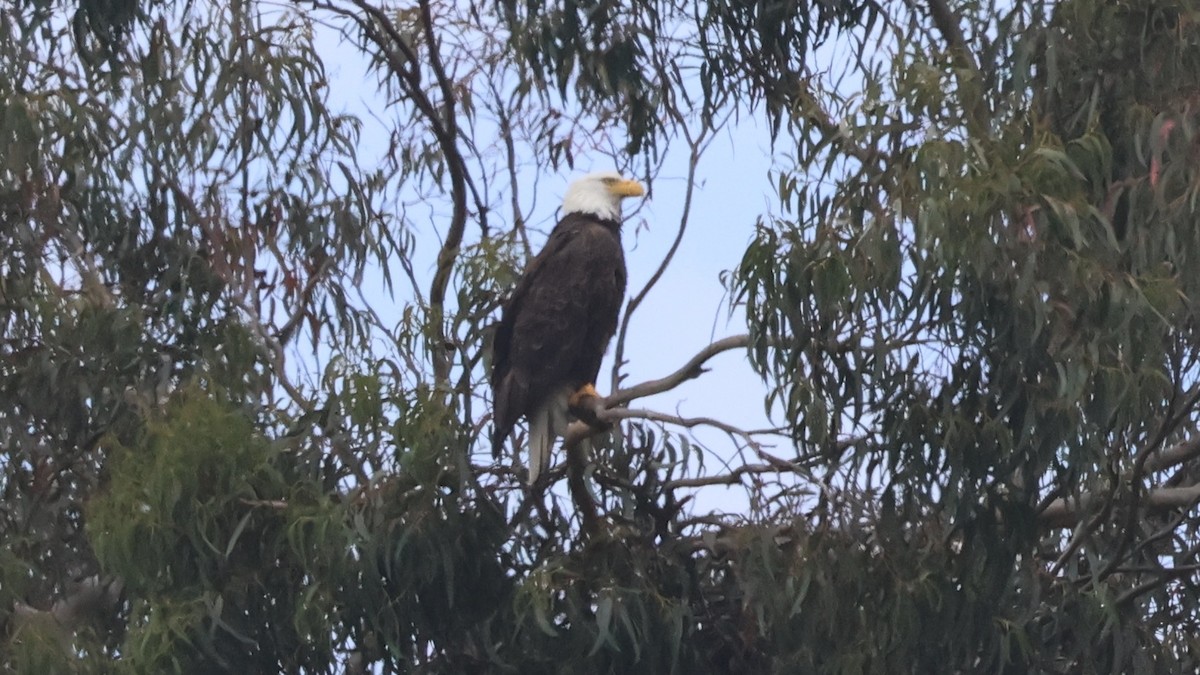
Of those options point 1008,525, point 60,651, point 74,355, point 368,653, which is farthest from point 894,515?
point 74,355

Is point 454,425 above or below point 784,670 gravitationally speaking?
above

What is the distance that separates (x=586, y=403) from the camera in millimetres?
4695

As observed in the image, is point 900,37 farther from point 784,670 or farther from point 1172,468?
point 784,670

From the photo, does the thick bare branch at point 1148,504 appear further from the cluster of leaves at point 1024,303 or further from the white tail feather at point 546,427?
the white tail feather at point 546,427

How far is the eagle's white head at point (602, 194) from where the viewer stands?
5352mm

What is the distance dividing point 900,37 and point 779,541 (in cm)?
146

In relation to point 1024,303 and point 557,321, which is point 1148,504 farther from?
point 557,321

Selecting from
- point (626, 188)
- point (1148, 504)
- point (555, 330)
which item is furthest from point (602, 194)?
point (1148, 504)

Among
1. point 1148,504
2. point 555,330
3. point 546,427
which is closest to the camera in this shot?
point 1148,504

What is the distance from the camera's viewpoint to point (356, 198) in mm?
5426

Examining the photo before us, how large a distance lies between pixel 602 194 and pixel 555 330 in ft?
2.56

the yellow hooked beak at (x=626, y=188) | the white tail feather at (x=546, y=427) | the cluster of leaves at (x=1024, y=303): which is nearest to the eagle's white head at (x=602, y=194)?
the yellow hooked beak at (x=626, y=188)

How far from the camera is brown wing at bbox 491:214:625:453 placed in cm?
464

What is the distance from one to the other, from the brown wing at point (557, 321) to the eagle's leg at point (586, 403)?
1.4 inches
